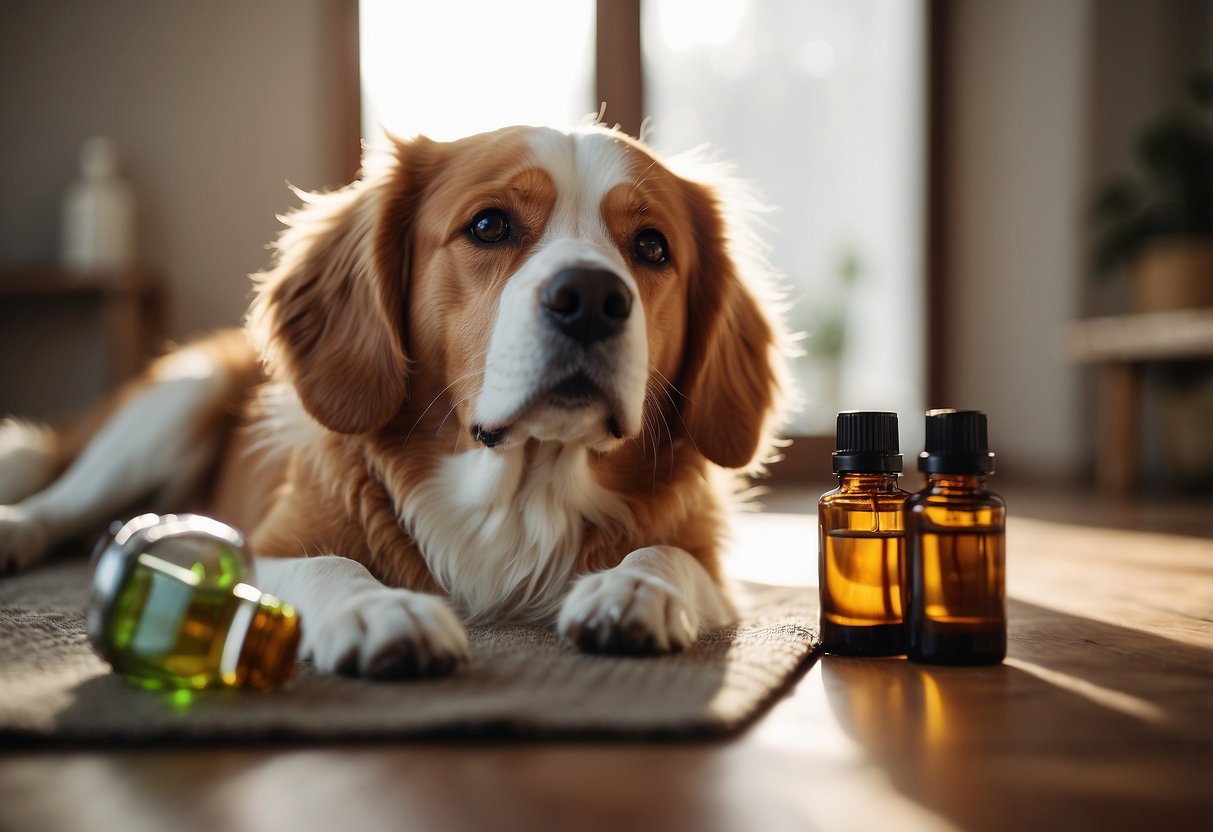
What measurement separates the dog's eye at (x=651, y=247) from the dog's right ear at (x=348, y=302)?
39 centimetres

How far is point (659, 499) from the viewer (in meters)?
1.71

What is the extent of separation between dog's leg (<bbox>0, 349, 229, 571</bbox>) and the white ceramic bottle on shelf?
2.51 metres

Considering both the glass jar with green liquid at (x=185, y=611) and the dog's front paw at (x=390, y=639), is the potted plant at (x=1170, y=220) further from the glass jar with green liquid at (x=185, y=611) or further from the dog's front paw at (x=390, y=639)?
the glass jar with green liquid at (x=185, y=611)

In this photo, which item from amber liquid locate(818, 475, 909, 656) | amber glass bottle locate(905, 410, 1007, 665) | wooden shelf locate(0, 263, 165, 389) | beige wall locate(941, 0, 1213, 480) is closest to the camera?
amber glass bottle locate(905, 410, 1007, 665)

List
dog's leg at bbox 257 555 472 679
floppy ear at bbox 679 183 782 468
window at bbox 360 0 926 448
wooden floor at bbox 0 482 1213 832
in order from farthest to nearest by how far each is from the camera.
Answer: window at bbox 360 0 926 448 → floppy ear at bbox 679 183 782 468 → dog's leg at bbox 257 555 472 679 → wooden floor at bbox 0 482 1213 832

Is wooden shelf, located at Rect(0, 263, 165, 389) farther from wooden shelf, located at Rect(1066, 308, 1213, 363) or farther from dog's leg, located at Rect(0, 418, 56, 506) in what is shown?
wooden shelf, located at Rect(1066, 308, 1213, 363)

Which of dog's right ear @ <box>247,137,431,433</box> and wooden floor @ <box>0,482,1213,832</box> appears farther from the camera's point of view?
dog's right ear @ <box>247,137,431,433</box>

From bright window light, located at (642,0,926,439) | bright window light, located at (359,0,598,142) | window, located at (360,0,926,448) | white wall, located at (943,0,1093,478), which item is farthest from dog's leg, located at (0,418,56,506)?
white wall, located at (943,0,1093,478)

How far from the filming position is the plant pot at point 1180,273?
5027 millimetres

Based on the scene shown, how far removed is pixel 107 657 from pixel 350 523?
1.94ft

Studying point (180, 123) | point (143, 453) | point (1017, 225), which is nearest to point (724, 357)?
point (143, 453)

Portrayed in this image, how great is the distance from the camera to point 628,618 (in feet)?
4.09

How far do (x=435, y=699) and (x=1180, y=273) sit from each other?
509 centimetres

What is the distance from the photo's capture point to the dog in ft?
4.61
